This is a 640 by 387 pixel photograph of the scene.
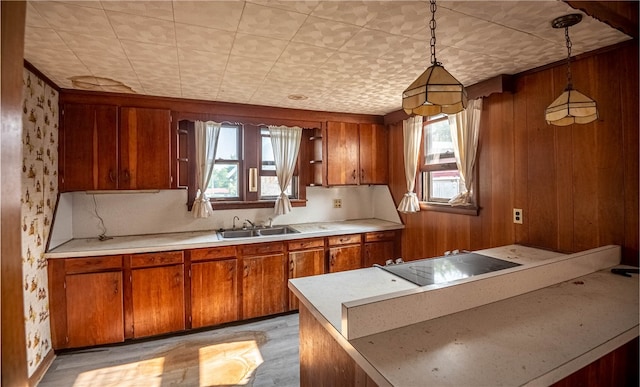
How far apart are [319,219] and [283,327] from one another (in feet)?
4.89

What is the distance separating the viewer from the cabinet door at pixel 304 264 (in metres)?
3.23

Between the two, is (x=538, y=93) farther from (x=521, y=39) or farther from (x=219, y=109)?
(x=219, y=109)

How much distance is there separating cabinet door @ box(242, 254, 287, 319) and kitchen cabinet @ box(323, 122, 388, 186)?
1.23 meters

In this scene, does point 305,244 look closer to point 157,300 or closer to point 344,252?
point 344,252

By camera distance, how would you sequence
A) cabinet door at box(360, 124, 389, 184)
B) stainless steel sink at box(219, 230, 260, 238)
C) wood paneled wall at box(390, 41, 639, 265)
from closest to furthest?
wood paneled wall at box(390, 41, 639, 265) < stainless steel sink at box(219, 230, 260, 238) < cabinet door at box(360, 124, 389, 184)

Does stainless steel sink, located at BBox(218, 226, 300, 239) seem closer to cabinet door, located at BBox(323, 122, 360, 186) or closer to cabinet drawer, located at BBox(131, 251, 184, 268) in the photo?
cabinet drawer, located at BBox(131, 251, 184, 268)

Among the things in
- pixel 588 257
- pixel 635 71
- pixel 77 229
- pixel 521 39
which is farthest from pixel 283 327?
pixel 635 71

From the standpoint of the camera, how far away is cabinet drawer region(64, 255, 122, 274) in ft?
8.16

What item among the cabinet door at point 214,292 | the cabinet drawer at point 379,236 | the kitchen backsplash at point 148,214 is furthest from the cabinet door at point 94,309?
the cabinet drawer at point 379,236

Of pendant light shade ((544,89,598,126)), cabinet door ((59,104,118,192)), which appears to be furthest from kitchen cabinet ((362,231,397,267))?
cabinet door ((59,104,118,192))

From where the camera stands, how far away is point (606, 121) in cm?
196

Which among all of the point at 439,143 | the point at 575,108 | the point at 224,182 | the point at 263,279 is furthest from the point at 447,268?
the point at 224,182

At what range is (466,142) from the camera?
9.13 feet

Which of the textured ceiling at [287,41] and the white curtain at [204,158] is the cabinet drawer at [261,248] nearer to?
the white curtain at [204,158]
